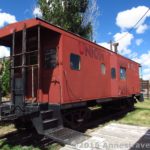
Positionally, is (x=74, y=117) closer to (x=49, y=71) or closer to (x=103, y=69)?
(x=49, y=71)

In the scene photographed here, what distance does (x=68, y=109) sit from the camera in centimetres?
853

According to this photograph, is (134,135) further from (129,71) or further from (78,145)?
(129,71)

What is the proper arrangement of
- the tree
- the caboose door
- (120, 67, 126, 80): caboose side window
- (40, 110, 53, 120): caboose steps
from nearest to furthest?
(40, 110, 53, 120): caboose steps → the caboose door → (120, 67, 126, 80): caboose side window → the tree

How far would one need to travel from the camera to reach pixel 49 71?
816 cm

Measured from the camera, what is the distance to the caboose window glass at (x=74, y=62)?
8.41m

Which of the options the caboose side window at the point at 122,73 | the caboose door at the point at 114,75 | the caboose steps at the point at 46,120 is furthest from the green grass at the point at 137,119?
the caboose steps at the point at 46,120

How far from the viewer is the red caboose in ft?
24.3

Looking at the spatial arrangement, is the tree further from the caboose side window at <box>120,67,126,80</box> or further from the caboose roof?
the caboose roof

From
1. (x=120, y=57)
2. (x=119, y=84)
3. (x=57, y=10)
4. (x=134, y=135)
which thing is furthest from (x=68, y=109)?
(x=57, y=10)

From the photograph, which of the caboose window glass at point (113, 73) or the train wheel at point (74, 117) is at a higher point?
the caboose window glass at point (113, 73)

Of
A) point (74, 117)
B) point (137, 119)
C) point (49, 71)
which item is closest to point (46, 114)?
point (49, 71)

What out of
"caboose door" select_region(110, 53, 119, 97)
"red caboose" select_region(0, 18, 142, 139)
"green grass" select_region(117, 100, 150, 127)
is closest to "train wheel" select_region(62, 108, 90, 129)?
"red caboose" select_region(0, 18, 142, 139)

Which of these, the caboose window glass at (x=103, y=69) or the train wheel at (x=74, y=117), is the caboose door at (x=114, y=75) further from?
the train wheel at (x=74, y=117)

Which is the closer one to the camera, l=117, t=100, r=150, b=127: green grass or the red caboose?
the red caboose
